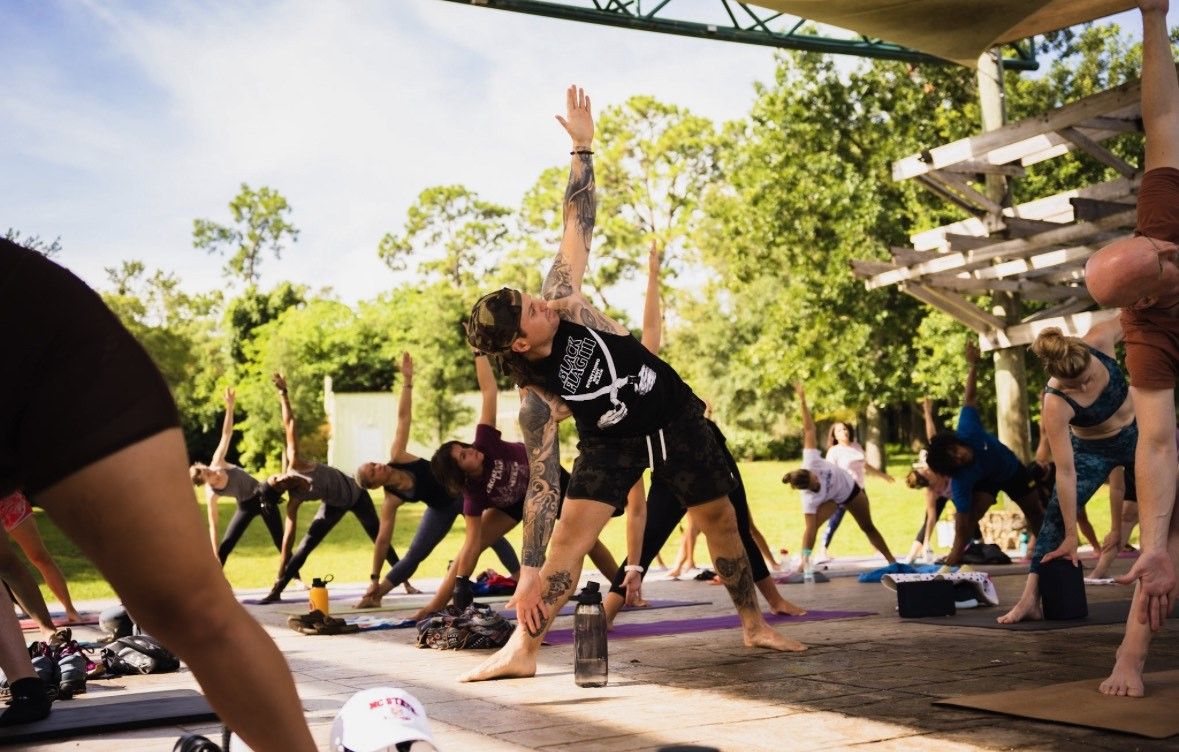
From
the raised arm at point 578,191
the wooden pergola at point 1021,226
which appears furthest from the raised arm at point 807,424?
the raised arm at point 578,191

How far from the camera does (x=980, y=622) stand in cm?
671

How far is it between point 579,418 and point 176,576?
3357 millimetres

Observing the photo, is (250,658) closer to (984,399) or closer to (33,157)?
(984,399)

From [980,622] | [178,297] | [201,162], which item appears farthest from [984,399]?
[201,162]

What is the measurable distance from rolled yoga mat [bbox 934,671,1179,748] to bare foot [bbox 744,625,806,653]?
1588mm

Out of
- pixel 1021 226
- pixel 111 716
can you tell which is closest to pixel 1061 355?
pixel 111 716

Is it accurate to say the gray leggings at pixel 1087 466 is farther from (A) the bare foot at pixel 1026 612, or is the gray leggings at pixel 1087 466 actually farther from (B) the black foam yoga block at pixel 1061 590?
(A) the bare foot at pixel 1026 612

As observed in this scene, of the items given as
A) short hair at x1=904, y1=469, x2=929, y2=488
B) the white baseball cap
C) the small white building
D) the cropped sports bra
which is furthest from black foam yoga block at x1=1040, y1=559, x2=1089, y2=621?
the small white building

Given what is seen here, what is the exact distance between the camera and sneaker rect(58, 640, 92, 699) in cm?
535

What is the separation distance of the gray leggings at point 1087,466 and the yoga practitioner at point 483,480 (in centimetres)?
282

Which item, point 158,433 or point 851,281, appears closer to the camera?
point 158,433

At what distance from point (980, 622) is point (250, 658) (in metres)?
5.60

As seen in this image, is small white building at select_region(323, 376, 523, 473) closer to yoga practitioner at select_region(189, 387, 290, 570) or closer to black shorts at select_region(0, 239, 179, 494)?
yoga practitioner at select_region(189, 387, 290, 570)

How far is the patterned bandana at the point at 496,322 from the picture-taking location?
470cm
